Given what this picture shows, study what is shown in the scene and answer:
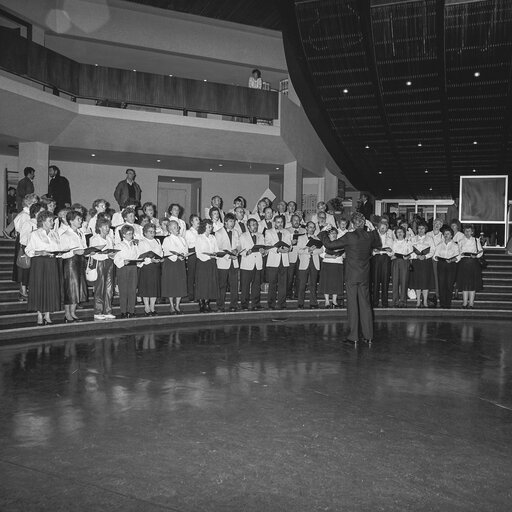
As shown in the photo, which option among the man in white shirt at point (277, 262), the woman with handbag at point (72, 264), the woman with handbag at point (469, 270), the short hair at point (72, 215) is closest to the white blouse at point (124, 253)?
the woman with handbag at point (72, 264)

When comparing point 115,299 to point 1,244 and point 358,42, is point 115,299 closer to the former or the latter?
point 1,244

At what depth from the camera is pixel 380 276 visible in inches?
447

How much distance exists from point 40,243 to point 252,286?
407 cm

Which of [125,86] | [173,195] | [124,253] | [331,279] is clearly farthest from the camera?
[173,195]

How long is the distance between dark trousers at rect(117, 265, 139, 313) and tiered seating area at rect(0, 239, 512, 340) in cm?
31

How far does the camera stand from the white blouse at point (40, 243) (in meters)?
7.84

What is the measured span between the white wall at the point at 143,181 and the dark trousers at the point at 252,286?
32.9 ft

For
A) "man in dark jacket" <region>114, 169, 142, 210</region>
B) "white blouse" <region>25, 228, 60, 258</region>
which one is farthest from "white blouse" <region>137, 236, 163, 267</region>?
"man in dark jacket" <region>114, 169, 142, 210</region>

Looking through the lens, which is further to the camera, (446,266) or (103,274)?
(446,266)

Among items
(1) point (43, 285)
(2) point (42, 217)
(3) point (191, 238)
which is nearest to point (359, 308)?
(3) point (191, 238)

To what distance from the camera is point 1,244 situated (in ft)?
38.5

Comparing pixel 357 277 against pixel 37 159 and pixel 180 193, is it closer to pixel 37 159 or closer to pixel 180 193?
pixel 37 159

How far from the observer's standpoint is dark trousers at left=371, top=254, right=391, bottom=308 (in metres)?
11.2

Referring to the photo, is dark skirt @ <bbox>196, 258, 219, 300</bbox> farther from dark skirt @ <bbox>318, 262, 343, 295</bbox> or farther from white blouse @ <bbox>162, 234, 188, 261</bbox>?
dark skirt @ <bbox>318, 262, 343, 295</bbox>
